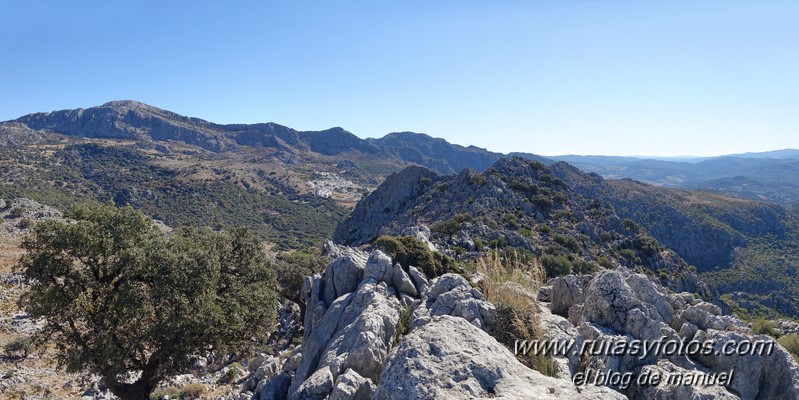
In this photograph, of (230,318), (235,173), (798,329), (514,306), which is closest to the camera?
(514,306)

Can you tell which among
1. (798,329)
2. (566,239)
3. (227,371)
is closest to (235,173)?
(566,239)

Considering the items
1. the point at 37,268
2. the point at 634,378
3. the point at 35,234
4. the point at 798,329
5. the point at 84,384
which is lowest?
the point at 84,384

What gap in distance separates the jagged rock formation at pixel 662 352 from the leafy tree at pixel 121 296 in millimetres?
11763

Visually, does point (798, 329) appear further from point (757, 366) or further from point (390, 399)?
point (390, 399)

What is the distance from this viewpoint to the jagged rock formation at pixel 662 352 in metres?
8.27

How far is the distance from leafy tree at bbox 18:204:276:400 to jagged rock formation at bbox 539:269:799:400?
11.8m

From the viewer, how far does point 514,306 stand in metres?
9.98

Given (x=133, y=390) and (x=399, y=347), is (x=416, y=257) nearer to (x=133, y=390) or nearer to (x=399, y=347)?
(x=399, y=347)

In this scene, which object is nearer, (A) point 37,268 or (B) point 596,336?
(B) point 596,336

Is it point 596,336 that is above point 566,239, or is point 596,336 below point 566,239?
above

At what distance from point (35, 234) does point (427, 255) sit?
14.4m

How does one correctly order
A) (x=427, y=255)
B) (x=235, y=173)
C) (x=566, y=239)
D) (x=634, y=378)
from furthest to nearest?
(x=235, y=173) → (x=566, y=239) → (x=427, y=255) → (x=634, y=378)

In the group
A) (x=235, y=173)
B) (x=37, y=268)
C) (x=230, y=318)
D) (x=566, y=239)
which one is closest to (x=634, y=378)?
(x=230, y=318)

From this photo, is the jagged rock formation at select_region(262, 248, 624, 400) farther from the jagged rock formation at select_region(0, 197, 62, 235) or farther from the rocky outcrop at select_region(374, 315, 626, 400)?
the jagged rock formation at select_region(0, 197, 62, 235)
